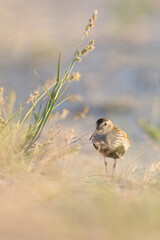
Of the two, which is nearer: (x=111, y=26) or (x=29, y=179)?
(x=29, y=179)

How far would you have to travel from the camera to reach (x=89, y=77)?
278 inches

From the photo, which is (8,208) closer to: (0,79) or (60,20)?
(0,79)

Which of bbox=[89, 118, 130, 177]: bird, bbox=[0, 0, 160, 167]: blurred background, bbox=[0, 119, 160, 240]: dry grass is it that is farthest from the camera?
bbox=[0, 0, 160, 167]: blurred background

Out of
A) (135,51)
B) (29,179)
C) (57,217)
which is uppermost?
(57,217)

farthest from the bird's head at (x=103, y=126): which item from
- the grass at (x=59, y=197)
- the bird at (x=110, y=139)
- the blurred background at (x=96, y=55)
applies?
the blurred background at (x=96, y=55)

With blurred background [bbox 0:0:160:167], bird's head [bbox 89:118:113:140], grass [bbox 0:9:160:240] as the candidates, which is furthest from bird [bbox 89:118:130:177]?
blurred background [bbox 0:0:160:167]

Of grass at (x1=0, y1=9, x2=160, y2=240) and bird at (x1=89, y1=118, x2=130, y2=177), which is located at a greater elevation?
grass at (x1=0, y1=9, x2=160, y2=240)

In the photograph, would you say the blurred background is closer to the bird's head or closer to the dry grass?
the bird's head

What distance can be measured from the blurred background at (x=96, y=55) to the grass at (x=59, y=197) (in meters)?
1.86

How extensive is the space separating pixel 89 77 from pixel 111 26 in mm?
1601

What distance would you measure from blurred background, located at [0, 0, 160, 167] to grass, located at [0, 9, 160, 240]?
1.86m

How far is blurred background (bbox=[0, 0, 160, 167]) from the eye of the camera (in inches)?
244

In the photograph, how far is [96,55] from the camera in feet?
25.1

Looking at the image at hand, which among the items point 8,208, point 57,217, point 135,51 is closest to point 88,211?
point 57,217
